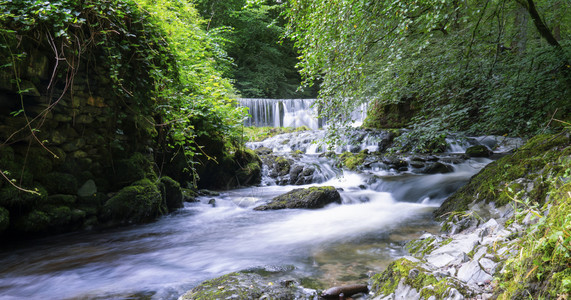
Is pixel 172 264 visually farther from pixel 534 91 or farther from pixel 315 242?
pixel 534 91

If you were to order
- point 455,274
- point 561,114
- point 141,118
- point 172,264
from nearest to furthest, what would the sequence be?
point 455,274
point 172,264
point 561,114
point 141,118

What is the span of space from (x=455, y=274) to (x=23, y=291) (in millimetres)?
3992

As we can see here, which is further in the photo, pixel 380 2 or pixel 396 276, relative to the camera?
pixel 380 2

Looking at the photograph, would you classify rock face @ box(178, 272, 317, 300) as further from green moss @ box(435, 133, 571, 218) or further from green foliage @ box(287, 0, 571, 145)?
green foliage @ box(287, 0, 571, 145)

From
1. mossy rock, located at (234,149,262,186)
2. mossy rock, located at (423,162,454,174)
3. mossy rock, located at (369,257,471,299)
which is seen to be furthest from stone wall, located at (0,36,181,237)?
mossy rock, located at (423,162,454,174)

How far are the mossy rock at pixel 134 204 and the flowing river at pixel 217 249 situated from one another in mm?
228

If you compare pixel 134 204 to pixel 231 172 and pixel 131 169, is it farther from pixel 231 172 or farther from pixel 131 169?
pixel 231 172

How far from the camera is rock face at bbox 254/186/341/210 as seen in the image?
6.56 m

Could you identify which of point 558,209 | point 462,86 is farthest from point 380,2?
→ point 558,209

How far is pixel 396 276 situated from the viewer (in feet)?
7.06

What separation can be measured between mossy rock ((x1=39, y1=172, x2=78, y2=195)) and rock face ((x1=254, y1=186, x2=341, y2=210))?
347cm

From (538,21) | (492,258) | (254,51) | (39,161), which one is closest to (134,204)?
(39,161)

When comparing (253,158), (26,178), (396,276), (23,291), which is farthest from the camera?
(253,158)

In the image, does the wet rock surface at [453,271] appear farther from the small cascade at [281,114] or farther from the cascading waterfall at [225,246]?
the small cascade at [281,114]
